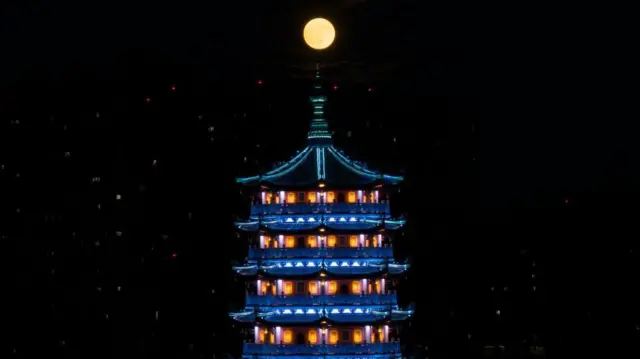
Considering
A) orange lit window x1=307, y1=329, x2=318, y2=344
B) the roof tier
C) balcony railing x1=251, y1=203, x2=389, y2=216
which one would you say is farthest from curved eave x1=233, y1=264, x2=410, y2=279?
the roof tier

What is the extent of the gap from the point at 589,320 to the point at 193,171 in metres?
20.8

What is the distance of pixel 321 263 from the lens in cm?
4294

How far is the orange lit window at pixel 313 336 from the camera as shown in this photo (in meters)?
42.4

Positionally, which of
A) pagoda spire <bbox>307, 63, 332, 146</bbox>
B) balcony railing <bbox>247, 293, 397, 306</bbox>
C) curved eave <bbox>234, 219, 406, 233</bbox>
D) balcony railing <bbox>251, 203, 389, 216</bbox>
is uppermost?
pagoda spire <bbox>307, 63, 332, 146</bbox>

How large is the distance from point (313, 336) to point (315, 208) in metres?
4.52

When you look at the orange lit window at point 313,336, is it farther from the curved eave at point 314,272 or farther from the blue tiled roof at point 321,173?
the blue tiled roof at point 321,173

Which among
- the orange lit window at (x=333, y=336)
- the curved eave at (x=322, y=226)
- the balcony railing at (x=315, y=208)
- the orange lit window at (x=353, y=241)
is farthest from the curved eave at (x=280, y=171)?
the orange lit window at (x=333, y=336)

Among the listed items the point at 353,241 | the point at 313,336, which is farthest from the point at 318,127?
the point at 313,336

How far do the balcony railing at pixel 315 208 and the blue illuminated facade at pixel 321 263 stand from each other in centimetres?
4

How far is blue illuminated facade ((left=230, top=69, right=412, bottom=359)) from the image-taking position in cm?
4238

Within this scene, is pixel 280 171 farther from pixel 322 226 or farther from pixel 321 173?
pixel 322 226

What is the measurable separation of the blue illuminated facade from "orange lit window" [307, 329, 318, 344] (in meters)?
0.03

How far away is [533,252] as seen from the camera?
59531mm

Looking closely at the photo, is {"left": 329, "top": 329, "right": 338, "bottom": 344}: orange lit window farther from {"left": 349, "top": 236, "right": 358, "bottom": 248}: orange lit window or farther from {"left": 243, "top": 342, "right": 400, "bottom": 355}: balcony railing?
{"left": 349, "top": 236, "right": 358, "bottom": 248}: orange lit window
